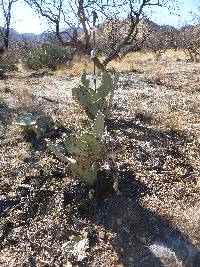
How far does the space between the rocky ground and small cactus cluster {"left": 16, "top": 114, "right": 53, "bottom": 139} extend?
0.34 ft

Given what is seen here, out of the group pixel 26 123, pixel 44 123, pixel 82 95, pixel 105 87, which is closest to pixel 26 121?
pixel 26 123

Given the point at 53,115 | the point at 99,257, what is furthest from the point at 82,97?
the point at 99,257

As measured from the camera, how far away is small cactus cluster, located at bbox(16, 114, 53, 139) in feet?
15.8

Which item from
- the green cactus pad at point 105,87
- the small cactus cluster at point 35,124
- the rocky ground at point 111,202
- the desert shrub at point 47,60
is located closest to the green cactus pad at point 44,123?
the small cactus cluster at point 35,124

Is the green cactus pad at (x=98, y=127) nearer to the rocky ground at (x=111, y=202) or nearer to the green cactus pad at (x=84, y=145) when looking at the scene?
the green cactus pad at (x=84, y=145)

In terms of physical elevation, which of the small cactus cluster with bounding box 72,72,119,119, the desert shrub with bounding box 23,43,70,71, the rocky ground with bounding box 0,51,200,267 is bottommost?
the rocky ground with bounding box 0,51,200,267

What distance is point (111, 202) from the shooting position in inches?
133

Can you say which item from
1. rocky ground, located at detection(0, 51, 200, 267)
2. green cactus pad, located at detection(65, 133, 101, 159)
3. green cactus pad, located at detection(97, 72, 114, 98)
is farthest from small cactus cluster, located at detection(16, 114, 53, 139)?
green cactus pad, located at detection(65, 133, 101, 159)

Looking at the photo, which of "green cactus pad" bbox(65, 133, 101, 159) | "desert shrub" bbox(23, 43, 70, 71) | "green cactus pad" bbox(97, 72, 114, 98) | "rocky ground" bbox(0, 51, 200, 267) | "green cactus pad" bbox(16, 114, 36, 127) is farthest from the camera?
"desert shrub" bbox(23, 43, 70, 71)

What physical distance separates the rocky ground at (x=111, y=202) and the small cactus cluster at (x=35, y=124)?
0.34ft

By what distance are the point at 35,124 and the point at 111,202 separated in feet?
5.91

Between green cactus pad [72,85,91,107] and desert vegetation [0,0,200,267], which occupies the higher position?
green cactus pad [72,85,91,107]

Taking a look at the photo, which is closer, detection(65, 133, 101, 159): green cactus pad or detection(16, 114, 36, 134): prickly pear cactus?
detection(65, 133, 101, 159): green cactus pad

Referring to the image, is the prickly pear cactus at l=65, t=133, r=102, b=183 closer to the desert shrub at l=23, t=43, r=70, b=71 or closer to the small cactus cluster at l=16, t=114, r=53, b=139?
the small cactus cluster at l=16, t=114, r=53, b=139
